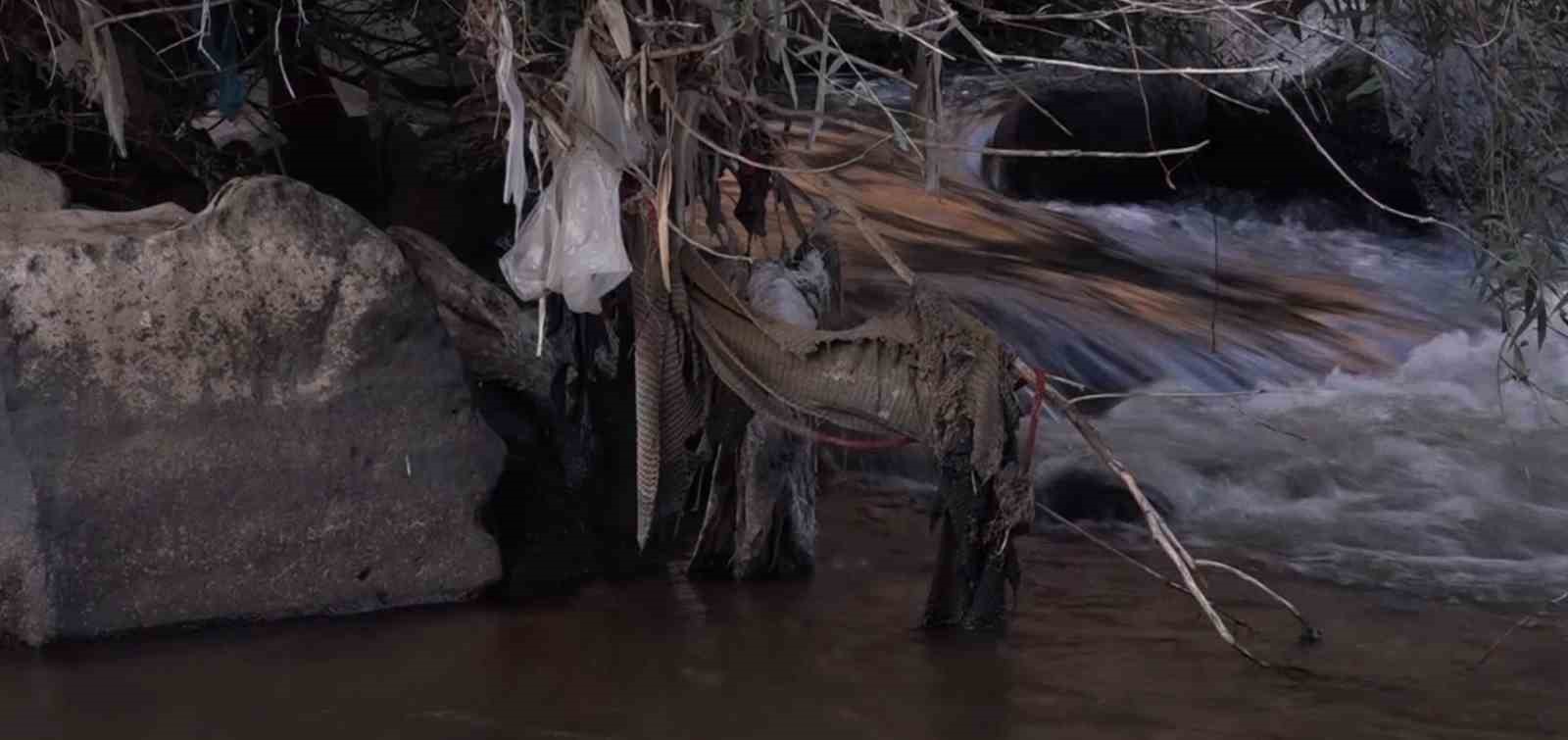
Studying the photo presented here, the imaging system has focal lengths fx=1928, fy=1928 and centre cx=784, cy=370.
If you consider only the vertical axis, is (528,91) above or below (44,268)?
above

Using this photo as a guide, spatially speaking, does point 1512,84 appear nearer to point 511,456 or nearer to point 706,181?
point 706,181

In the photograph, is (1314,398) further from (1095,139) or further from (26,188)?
(26,188)

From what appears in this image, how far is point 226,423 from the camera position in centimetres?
411

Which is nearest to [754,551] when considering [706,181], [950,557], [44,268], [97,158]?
[950,557]

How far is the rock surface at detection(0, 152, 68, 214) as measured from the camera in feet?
14.3

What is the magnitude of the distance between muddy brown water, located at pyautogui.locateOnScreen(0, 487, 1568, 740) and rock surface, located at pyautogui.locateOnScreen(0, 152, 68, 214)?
1040 mm

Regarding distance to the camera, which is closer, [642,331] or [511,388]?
[642,331]

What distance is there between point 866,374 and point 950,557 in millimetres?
463

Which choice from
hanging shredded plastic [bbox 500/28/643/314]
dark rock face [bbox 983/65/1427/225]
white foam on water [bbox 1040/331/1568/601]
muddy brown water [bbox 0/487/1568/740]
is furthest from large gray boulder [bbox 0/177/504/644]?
dark rock face [bbox 983/65/1427/225]

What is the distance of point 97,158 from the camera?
5070 mm

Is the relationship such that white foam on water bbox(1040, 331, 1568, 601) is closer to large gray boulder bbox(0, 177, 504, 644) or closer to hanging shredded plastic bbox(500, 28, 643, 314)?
hanging shredded plastic bbox(500, 28, 643, 314)

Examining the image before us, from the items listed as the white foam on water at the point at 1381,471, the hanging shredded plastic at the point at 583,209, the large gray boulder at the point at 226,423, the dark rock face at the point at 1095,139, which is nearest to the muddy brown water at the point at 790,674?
the large gray boulder at the point at 226,423

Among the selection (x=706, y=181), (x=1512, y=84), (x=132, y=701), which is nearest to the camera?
(x=132, y=701)

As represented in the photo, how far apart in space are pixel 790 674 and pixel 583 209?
1052 mm
